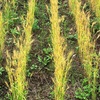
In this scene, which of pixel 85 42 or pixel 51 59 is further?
pixel 51 59

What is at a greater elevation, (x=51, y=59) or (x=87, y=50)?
(x=87, y=50)

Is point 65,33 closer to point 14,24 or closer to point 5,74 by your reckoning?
point 14,24

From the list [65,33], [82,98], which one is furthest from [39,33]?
[82,98]

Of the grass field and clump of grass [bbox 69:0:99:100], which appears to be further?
clump of grass [bbox 69:0:99:100]

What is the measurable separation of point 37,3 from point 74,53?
1.21 meters

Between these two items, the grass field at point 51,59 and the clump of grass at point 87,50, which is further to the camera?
the clump of grass at point 87,50

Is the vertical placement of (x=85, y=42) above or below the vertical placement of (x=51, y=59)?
above

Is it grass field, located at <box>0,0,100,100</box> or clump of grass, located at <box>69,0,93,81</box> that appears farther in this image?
clump of grass, located at <box>69,0,93,81</box>

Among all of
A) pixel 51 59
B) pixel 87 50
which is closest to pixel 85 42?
pixel 87 50

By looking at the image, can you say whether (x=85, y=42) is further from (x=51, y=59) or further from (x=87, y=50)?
(x=51, y=59)

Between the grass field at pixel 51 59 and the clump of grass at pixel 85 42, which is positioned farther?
the clump of grass at pixel 85 42

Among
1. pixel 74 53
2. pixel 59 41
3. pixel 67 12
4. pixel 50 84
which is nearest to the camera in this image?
pixel 59 41

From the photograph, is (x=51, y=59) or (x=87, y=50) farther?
(x=51, y=59)

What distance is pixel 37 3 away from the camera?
403 cm
